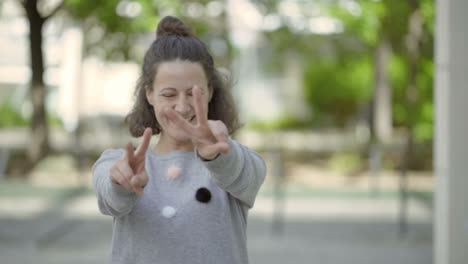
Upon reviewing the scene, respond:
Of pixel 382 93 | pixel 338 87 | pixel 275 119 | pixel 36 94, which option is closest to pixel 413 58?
pixel 382 93

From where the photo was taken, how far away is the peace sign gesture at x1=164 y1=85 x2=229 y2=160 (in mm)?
1521

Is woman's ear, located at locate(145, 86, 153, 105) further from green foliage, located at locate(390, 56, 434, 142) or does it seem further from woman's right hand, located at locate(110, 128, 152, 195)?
green foliage, located at locate(390, 56, 434, 142)

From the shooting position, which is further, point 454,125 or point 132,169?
point 454,125

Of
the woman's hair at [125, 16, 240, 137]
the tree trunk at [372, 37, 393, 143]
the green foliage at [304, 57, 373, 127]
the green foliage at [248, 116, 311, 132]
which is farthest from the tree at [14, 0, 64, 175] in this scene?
the woman's hair at [125, 16, 240, 137]

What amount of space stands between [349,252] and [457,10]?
3644 mm

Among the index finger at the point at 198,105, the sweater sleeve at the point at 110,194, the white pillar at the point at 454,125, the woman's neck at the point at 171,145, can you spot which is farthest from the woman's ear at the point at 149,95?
the white pillar at the point at 454,125

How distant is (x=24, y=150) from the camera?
49.9ft

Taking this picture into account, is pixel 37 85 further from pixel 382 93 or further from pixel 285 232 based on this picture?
pixel 382 93

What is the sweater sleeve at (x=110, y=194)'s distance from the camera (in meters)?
1.62

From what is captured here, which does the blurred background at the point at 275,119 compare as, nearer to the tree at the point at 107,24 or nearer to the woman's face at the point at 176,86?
the tree at the point at 107,24

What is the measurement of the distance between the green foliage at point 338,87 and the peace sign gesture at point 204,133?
695 inches

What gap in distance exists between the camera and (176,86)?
5.93ft

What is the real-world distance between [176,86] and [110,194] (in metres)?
0.38

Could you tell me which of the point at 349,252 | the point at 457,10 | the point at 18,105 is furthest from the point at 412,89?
the point at 18,105
